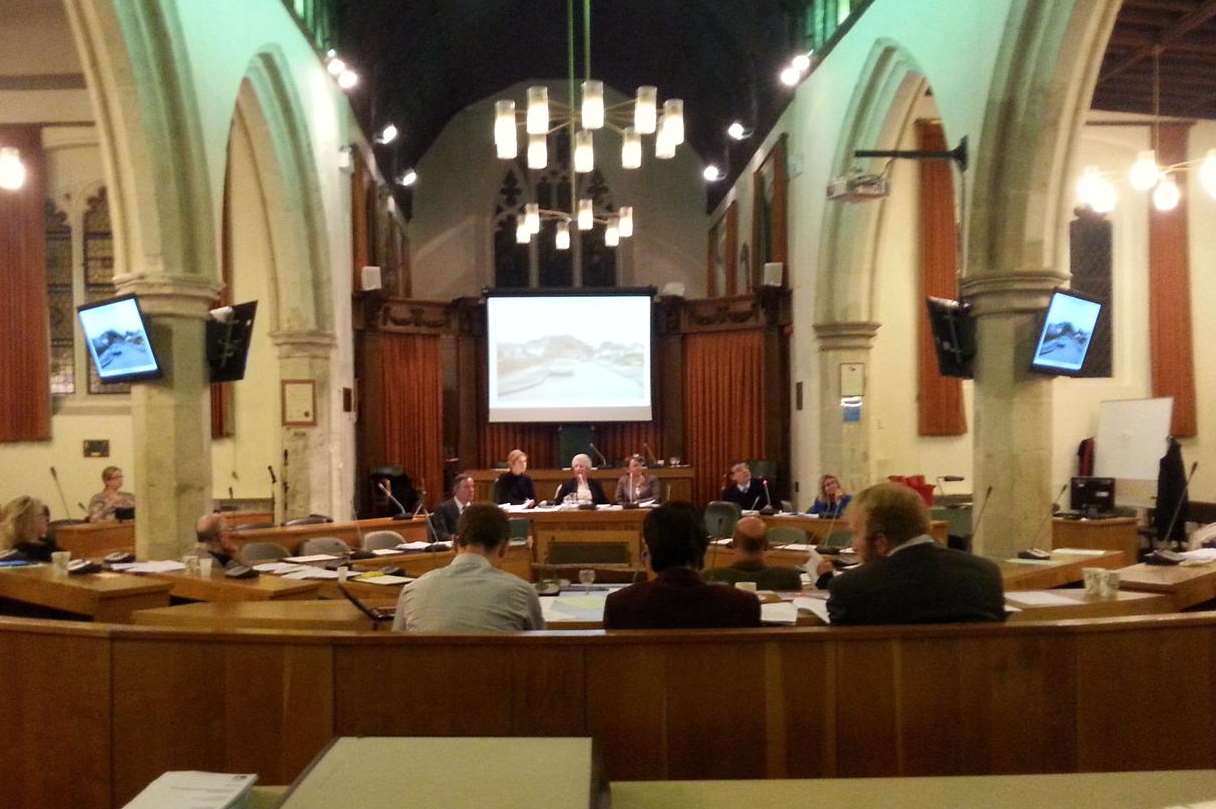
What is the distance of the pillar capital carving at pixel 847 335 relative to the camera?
11.3 metres

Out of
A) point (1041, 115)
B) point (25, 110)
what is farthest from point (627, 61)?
point (1041, 115)

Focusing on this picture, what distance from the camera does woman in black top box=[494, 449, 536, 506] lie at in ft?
33.3

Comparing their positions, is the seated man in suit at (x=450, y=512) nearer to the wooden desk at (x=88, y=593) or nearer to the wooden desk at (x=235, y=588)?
the wooden desk at (x=235, y=588)

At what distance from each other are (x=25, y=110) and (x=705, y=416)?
940cm

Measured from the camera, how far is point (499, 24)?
56.8 feet

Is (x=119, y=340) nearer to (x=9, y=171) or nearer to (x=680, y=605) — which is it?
(x=9, y=171)

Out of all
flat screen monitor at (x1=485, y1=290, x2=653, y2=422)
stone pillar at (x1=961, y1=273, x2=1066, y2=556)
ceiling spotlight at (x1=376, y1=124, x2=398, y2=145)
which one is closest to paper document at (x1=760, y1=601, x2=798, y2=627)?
stone pillar at (x1=961, y1=273, x2=1066, y2=556)

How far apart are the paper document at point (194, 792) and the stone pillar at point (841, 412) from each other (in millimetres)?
10283

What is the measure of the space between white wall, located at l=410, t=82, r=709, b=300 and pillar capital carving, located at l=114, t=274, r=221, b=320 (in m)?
12.6

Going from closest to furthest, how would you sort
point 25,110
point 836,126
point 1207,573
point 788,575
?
point 1207,573 < point 788,575 < point 836,126 < point 25,110

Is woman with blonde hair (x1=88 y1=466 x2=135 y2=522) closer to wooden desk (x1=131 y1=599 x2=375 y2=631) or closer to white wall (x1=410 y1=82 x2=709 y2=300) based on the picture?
wooden desk (x1=131 y1=599 x2=375 y2=631)

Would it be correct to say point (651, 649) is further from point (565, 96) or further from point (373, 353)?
point (565, 96)

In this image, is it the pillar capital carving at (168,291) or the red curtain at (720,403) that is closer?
the pillar capital carving at (168,291)

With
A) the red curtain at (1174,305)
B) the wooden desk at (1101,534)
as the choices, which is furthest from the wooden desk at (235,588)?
the red curtain at (1174,305)
